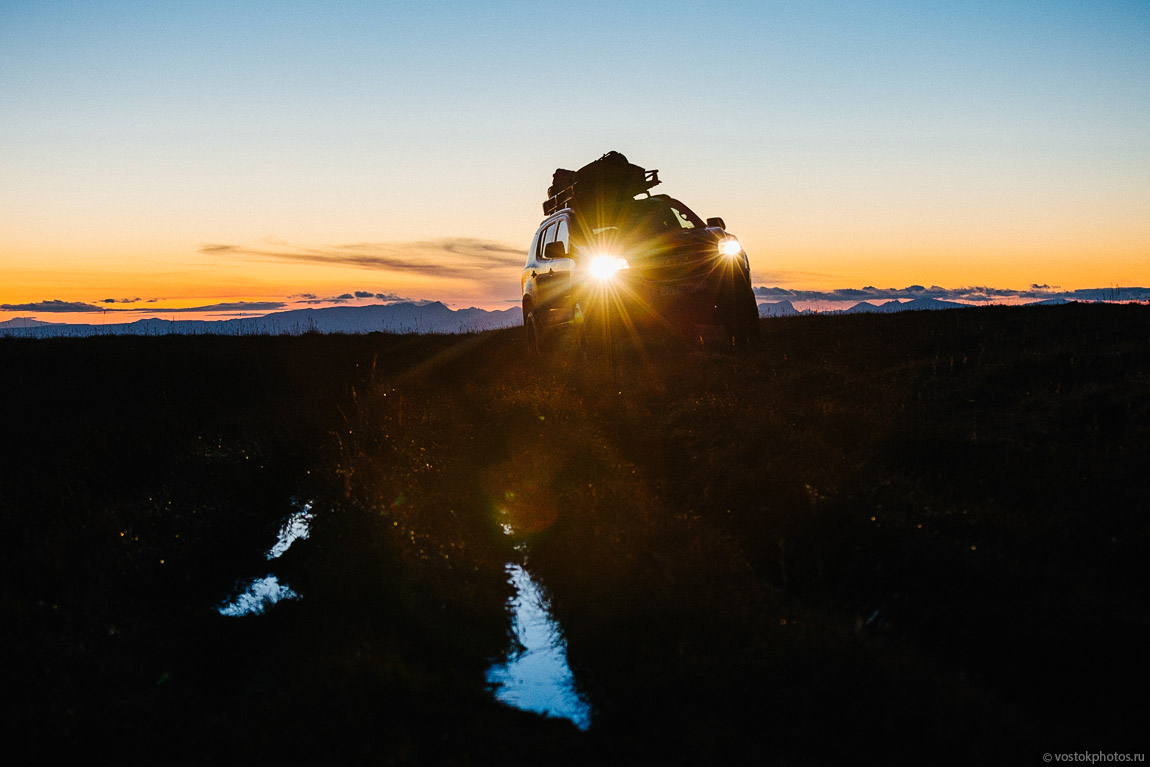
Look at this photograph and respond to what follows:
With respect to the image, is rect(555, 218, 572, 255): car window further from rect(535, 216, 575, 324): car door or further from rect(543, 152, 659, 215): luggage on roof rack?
rect(543, 152, 659, 215): luggage on roof rack

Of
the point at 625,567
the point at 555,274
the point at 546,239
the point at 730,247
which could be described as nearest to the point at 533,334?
the point at 546,239

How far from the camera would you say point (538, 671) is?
407 centimetres

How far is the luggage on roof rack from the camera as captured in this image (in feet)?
42.5

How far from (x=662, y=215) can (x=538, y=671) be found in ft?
29.6

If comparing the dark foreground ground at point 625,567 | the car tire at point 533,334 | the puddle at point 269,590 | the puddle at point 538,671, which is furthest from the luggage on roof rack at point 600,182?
the puddle at point 538,671

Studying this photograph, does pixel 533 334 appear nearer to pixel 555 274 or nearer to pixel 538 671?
pixel 555 274

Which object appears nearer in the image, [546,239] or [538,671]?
[538,671]

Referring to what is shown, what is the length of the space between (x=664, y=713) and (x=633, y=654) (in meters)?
0.59

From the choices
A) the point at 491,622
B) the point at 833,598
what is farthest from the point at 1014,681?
the point at 491,622

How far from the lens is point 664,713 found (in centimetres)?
337

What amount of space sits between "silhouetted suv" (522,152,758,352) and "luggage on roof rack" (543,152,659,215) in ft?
0.75

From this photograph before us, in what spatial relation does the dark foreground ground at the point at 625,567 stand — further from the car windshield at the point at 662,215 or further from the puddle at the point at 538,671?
the car windshield at the point at 662,215

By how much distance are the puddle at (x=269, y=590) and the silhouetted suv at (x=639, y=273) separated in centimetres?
568

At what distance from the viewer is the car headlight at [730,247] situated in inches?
Result: 424
